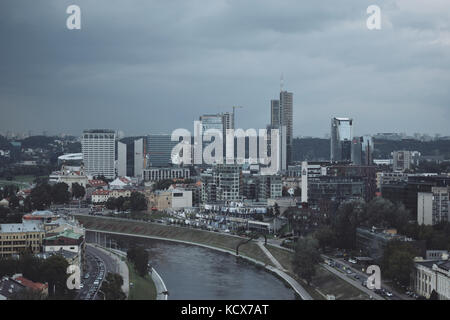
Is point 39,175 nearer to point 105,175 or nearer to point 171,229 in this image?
point 105,175

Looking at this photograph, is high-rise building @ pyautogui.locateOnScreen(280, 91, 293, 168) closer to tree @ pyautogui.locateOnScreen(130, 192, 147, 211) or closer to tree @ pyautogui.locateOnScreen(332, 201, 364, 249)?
tree @ pyautogui.locateOnScreen(130, 192, 147, 211)

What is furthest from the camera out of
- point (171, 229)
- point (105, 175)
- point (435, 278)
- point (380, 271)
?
point (105, 175)

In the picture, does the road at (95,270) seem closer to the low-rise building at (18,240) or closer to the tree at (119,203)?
the low-rise building at (18,240)

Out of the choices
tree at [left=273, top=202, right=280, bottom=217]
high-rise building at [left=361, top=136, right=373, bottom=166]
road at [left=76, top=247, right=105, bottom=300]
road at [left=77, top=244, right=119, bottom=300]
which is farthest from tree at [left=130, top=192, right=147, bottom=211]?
high-rise building at [left=361, top=136, right=373, bottom=166]

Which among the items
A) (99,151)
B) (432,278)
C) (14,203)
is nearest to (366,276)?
(432,278)

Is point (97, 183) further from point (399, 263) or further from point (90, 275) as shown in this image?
point (399, 263)
